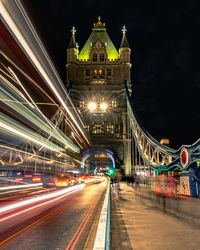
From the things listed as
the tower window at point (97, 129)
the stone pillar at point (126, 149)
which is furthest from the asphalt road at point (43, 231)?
the tower window at point (97, 129)

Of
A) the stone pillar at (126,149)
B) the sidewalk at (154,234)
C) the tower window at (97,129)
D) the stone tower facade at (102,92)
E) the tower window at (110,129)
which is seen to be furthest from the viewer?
the tower window at (110,129)

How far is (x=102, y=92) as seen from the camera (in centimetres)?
7194

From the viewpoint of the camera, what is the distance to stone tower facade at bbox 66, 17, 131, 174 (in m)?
67.8

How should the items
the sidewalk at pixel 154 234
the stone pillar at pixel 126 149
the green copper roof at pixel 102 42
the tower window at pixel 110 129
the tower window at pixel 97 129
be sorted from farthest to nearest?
the green copper roof at pixel 102 42 < the tower window at pixel 110 129 < the tower window at pixel 97 129 < the stone pillar at pixel 126 149 < the sidewalk at pixel 154 234

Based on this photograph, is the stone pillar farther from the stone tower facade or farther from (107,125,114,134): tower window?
(107,125,114,134): tower window

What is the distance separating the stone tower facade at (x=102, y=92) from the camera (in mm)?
67812

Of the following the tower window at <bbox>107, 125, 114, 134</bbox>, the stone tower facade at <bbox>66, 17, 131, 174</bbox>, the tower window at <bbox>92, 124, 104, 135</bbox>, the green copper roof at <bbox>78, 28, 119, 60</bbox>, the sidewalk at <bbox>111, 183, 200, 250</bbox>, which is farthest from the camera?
the green copper roof at <bbox>78, 28, 119, 60</bbox>

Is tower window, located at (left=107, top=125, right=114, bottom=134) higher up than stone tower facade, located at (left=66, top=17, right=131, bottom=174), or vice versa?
stone tower facade, located at (left=66, top=17, right=131, bottom=174)

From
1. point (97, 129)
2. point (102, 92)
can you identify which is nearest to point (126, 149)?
point (97, 129)

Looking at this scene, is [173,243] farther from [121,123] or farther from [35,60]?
[121,123]

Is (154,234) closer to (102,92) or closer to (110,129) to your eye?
(110,129)

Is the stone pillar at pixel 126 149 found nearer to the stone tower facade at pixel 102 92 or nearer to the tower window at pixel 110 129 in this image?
the stone tower facade at pixel 102 92

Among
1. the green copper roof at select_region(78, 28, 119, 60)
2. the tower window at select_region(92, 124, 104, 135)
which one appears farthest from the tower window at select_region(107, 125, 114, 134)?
the green copper roof at select_region(78, 28, 119, 60)

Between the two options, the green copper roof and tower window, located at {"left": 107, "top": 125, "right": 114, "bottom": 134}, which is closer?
tower window, located at {"left": 107, "top": 125, "right": 114, "bottom": 134}
